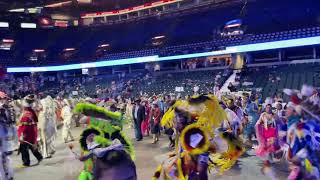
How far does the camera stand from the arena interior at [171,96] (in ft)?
17.4

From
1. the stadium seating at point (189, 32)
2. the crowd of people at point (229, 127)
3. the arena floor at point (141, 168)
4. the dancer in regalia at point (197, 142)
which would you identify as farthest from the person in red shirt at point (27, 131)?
the stadium seating at point (189, 32)

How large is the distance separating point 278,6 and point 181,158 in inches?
1296

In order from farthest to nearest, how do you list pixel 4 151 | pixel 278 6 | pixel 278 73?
pixel 278 6, pixel 278 73, pixel 4 151

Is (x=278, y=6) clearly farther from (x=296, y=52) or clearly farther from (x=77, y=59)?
(x=77, y=59)

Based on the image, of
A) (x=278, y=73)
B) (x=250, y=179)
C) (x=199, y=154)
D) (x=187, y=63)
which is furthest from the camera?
(x=187, y=63)

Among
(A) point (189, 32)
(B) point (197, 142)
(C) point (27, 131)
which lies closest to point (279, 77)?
(A) point (189, 32)

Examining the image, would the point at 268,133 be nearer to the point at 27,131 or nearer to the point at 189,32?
the point at 27,131

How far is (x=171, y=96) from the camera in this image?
Answer: 21.5 metres

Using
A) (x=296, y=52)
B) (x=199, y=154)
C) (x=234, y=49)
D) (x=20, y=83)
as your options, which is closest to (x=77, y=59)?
(x=20, y=83)

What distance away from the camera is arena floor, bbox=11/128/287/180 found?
8.78 m

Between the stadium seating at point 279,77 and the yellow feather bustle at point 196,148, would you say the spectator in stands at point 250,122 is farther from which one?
the stadium seating at point 279,77

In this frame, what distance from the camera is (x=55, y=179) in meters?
9.02

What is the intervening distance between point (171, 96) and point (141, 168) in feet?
38.6

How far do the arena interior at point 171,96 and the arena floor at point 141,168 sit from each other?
31 millimetres
